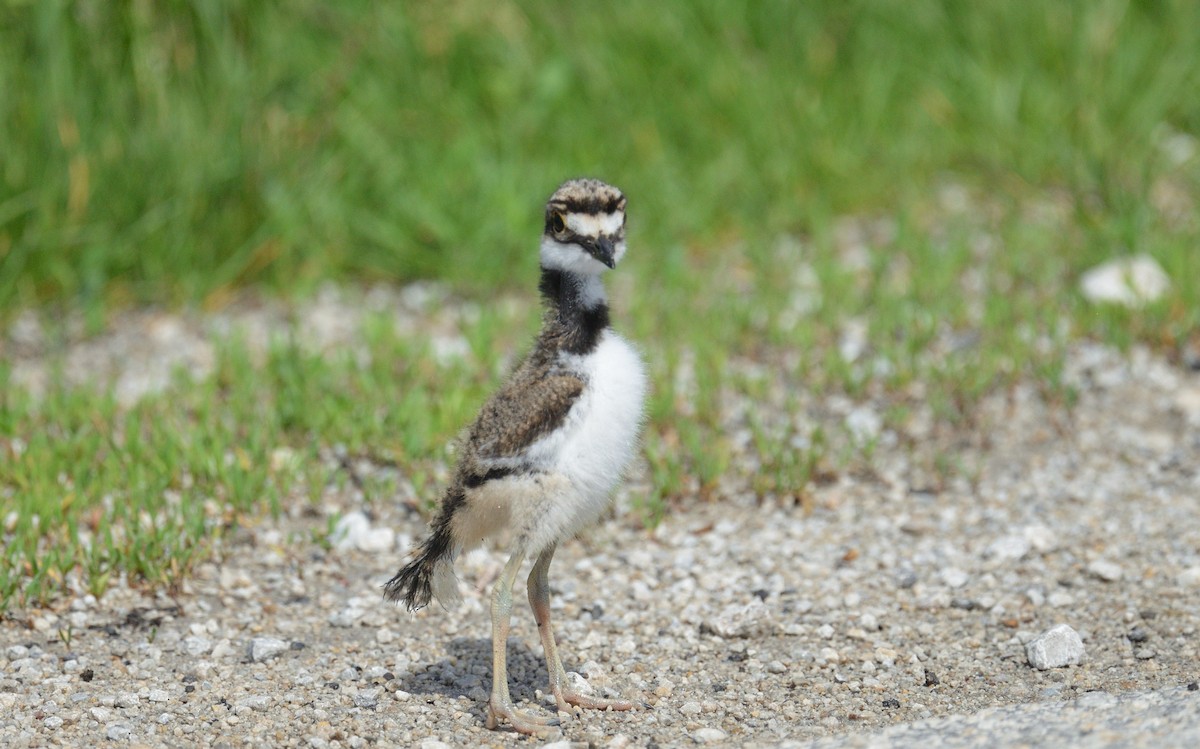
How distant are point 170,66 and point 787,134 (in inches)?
128

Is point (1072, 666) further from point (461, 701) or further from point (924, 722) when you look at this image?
point (461, 701)

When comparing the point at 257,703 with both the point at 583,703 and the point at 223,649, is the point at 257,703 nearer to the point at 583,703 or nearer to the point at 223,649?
the point at 223,649

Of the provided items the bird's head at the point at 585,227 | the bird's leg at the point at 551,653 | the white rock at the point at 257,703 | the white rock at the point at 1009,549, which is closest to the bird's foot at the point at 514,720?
the bird's leg at the point at 551,653

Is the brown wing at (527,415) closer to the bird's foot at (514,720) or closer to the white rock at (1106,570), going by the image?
the bird's foot at (514,720)

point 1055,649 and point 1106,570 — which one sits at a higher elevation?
point 1106,570

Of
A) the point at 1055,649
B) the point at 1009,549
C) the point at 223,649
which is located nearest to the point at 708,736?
the point at 1055,649

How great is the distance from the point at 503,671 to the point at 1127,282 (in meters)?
3.88

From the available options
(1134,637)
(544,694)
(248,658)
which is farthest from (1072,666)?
(248,658)

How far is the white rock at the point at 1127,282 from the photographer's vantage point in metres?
6.55

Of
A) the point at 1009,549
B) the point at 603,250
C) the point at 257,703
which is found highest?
the point at 603,250

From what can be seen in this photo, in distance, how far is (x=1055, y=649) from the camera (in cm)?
434

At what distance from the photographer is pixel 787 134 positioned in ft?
26.0

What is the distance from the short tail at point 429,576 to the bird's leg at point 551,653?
0.24m

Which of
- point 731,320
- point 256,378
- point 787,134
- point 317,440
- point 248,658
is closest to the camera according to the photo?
point 248,658
